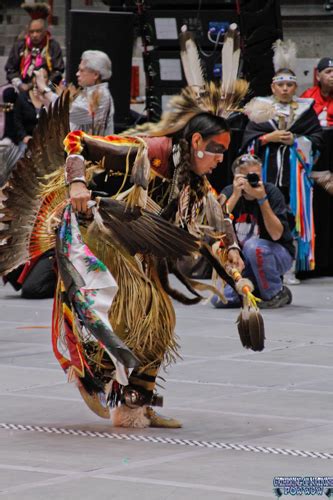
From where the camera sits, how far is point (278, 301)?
1098 centimetres

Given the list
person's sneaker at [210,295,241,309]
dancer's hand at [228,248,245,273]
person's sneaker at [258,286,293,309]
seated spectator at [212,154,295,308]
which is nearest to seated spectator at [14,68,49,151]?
seated spectator at [212,154,295,308]

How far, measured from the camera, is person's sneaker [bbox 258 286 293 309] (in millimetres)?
10953

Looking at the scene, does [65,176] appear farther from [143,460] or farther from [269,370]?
[269,370]

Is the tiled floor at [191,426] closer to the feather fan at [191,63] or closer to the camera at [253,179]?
the camera at [253,179]

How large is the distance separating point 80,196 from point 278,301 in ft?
16.3

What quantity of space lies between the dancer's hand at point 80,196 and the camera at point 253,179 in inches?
185

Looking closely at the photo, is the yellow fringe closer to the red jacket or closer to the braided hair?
the braided hair

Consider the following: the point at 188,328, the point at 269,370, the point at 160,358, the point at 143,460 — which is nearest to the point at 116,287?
the point at 160,358

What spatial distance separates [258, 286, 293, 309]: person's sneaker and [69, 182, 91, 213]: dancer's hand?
190 inches

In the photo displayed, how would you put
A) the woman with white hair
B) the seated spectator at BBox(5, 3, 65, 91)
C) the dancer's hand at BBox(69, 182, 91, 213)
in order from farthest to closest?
the seated spectator at BBox(5, 3, 65, 91), the woman with white hair, the dancer's hand at BBox(69, 182, 91, 213)

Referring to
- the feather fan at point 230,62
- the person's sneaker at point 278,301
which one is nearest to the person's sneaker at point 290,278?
the person's sneaker at point 278,301

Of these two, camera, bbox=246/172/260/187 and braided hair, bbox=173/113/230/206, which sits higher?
braided hair, bbox=173/113/230/206

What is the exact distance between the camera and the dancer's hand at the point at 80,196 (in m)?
6.24

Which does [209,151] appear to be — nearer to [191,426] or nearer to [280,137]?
[191,426]
